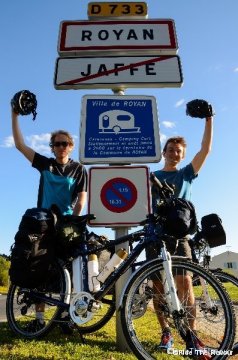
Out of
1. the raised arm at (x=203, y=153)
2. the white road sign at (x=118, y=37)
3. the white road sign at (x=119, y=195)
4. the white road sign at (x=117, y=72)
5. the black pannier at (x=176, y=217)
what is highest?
the white road sign at (x=118, y=37)

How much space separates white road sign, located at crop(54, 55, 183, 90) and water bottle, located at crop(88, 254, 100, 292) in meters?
1.95

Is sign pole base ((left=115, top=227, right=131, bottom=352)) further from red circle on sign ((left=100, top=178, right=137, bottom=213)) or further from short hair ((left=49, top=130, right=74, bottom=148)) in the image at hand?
Answer: short hair ((left=49, top=130, right=74, bottom=148))

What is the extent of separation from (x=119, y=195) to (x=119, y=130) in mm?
722

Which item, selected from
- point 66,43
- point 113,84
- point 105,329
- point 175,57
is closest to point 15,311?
point 105,329

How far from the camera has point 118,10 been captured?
4.59 m

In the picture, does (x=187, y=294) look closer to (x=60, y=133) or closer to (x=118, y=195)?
(x=118, y=195)

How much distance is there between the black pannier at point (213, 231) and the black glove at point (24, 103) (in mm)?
2297

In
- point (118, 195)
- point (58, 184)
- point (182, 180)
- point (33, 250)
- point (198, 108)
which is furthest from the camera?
point (58, 184)

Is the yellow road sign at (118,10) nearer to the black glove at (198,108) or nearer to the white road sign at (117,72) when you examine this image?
the white road sign at (117,72)

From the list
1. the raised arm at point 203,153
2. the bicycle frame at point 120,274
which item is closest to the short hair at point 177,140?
the raised arm at point 203,153

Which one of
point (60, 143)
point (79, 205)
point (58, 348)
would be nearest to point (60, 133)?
point (60, 143)

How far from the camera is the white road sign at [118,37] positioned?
13.8 ft

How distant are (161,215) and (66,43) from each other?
8.38 ft

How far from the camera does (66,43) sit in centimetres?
430
